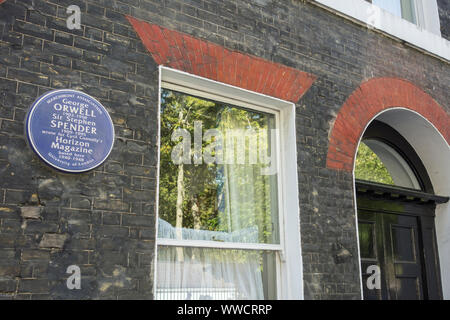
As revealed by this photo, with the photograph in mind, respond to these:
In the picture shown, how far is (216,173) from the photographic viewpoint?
4652 mm

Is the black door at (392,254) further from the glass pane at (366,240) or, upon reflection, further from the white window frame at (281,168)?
the white window frame at (281,168)

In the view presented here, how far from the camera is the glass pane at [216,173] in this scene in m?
4.32

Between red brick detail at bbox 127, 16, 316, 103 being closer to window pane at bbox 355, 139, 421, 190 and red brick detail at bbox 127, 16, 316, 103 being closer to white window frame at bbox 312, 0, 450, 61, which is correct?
white window frame at bbox 312, 0, 450, 61

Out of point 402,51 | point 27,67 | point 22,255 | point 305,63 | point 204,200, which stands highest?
point 402,51

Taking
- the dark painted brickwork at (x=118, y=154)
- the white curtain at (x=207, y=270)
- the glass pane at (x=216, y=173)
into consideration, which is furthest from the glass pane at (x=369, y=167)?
the white curtain at (x=207, y=270)

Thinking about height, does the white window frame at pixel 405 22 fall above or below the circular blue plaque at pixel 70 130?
above

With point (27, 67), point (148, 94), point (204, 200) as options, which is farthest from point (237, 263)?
point (27, 67)

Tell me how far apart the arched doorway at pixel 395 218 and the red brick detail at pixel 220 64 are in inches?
58.0

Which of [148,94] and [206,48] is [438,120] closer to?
[206,48]

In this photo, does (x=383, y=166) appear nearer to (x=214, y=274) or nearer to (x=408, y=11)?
(x=408, y=11)

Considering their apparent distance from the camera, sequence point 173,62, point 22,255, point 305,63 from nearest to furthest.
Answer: point 22,255
point 173,62
point 305,63

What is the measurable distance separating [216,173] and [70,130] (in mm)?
1485

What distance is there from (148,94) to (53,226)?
131 centimetres

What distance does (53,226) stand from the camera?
3.46m
